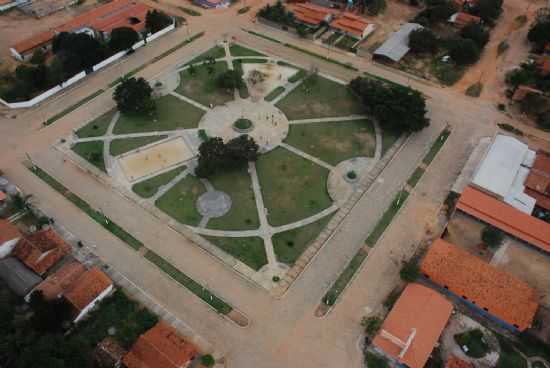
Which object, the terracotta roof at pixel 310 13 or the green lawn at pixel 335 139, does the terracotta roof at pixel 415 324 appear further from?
the terracotta roof at pixel 310 13

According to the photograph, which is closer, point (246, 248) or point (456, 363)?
point (456, 363)

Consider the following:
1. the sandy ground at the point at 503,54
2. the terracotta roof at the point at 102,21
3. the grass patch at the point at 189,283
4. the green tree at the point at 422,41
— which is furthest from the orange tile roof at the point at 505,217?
the terracotta roof at the point at 102,21

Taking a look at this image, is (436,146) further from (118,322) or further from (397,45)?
(118,322)

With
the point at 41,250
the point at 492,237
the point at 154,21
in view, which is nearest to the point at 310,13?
the point at 154,21

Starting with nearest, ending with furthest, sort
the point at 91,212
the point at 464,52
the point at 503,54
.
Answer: the point at 91,212, the point at 464,52, the point at 503,54

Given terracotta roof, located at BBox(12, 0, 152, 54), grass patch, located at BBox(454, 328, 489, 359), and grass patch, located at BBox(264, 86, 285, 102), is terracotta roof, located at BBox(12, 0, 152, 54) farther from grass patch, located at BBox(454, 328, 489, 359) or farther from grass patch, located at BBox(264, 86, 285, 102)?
grass patch, located at BBox(454, 328, 489, 359)

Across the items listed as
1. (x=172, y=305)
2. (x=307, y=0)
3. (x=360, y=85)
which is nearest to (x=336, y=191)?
(x=360, y=85)

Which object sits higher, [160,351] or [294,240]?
[294,240]

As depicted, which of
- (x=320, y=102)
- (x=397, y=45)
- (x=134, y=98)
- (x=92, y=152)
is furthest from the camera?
(x=397, y=45)

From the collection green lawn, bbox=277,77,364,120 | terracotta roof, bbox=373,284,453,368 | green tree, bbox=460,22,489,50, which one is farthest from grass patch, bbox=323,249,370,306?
green tree, bbox=460,22,489,50
